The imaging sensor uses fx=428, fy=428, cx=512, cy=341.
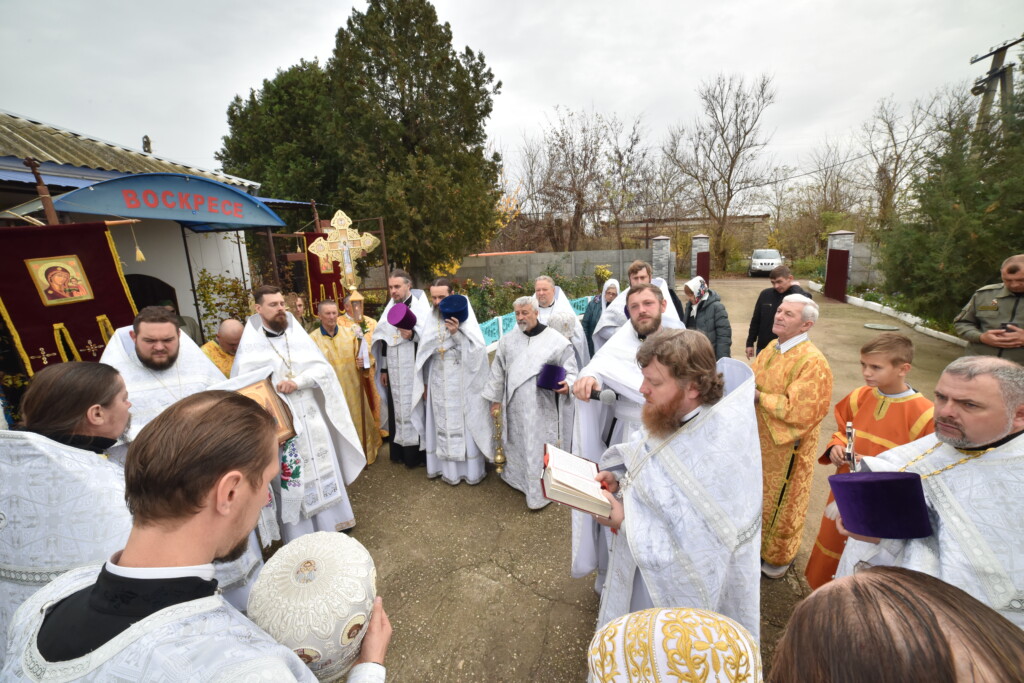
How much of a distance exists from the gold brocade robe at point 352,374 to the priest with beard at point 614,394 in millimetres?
3054

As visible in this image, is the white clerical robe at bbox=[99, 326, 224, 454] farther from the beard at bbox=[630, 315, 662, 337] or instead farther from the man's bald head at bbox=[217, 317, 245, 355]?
the beard at bbox=[630, 315, 662, 337]

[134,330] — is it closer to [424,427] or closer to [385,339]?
[385,339]

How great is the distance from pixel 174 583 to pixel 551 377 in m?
2.99

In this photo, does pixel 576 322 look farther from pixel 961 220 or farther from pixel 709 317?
pixel 961 220

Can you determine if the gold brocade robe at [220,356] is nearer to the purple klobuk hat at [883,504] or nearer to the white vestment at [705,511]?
the white vestment at [705,511]

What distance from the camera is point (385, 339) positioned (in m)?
4.82

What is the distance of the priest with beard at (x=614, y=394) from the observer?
2689 mm

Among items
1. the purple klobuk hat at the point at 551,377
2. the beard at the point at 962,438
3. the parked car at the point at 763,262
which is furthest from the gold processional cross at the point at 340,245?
the parked car at the point at 763,262

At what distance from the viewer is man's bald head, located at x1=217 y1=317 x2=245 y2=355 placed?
3.96 meters

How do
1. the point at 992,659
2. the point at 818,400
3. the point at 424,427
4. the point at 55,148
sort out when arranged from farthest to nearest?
the point at 55,148
the point at 424,427
the point at 818,400
the point at 992,659

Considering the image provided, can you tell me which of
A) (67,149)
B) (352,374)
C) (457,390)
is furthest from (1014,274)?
(67,149)

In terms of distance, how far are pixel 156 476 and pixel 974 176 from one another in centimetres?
1212

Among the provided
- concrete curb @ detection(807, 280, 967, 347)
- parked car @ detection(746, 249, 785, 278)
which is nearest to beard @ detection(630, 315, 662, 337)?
concrete curb @ detection(807, 280, 967, 347)

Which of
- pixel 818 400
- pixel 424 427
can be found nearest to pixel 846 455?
pixel 818 400
